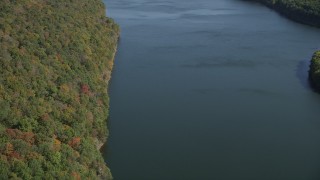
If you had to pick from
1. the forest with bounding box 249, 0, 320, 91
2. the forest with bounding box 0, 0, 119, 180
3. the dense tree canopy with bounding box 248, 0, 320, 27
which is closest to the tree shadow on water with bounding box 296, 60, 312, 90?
the forest with bounding box 0, 0, 119, 180

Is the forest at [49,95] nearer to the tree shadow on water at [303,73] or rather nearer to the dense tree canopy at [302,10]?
the tree shadow on water at [303,73]

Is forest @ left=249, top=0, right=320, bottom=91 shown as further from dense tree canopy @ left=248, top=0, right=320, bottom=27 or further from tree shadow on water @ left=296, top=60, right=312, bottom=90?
tree shadow on water @ left=296, top=60, right=312, bottom=90

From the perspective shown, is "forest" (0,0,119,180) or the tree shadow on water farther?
the tree shadow on water

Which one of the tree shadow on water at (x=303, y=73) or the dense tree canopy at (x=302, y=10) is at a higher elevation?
the dense tree canopy at (x=302, y=10)

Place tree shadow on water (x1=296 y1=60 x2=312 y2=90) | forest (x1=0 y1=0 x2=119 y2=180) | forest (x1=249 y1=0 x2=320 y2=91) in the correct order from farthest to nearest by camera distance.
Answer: forest (x1=249 y1=0 x2=320 y2=91) < tree shadow on water (x1=296 y1=60 x2=312 y2=90) < forest (x1=0 y1=0 x2=119 y2=180)

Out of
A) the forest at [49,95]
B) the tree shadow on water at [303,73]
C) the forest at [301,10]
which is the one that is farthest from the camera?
the forest at [301,10]

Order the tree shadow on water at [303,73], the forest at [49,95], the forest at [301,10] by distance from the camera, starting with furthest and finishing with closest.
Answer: the forest at [301,10] → the tree shadow on water at [303,73] → the forest at [49,95]

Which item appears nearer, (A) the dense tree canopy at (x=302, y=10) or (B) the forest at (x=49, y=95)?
(B) the forest at (x=49, y=95)

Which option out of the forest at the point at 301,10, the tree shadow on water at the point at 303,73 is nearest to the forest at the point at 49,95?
the tree shadow on water at the point at 303,73
